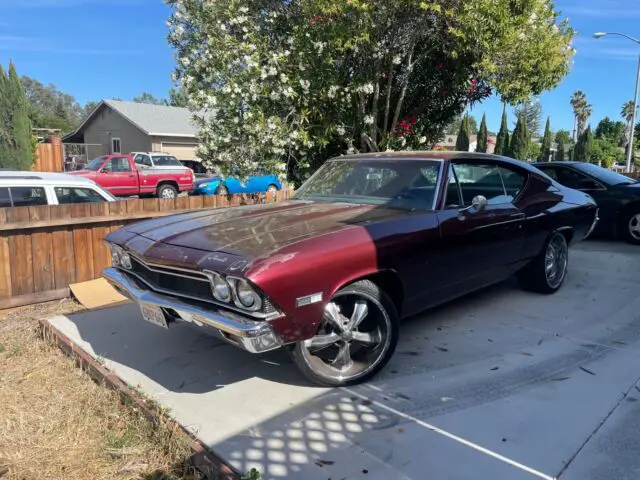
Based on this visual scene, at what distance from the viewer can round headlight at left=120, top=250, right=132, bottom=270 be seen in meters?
3.88

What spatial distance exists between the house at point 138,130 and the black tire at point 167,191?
1016 cm

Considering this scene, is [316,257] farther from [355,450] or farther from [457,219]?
[457,219]

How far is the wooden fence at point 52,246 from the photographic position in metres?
5.51

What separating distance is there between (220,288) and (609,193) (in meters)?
8.09

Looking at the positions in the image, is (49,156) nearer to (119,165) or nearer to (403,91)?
(119,165)

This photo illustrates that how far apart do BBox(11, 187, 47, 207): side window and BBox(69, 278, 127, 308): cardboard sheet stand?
1334 mm

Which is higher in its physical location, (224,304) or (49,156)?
(49,156)

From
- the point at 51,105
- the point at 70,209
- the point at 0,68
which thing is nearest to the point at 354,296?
the point at 70,209

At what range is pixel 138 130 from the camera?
3172 centimetres

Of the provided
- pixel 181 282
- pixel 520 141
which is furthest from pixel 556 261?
pixel 520 141

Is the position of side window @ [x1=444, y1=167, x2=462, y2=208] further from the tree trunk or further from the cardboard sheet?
the cardboard sheet

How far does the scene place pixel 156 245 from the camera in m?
3.49

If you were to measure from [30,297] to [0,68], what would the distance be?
2227 cm

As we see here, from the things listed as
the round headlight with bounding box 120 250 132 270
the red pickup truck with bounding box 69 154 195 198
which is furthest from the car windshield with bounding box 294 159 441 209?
the red pickup truck with bounding box 69 154 195 198
